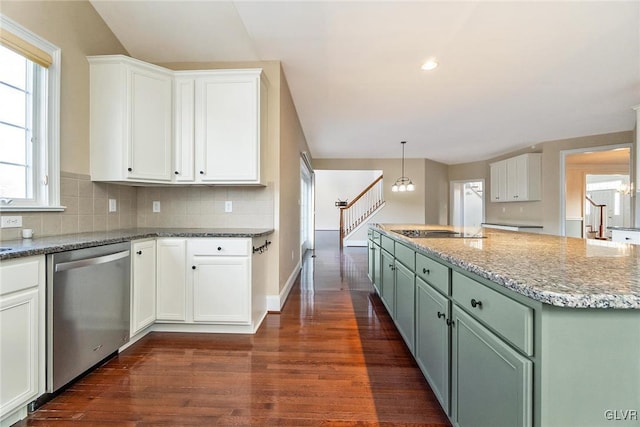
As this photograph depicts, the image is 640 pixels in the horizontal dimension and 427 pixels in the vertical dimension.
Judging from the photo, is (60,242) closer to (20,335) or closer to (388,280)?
(20,335)

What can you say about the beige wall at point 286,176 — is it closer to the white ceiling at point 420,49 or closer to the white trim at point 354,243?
the white ceiling at point 420,49

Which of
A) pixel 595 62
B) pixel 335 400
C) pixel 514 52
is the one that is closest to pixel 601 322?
pixel 335 400

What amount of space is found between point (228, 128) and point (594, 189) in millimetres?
12094

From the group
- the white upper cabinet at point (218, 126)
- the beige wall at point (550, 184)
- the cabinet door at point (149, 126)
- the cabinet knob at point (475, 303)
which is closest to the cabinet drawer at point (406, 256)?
the cabinet knob at point (475, 303)

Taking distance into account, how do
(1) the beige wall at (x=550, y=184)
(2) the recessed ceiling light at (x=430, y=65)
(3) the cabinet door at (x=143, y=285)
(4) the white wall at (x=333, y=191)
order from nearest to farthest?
(3) the cabinet door at (x=143, y=285) → (2) the recessed ceiling light at (x=430, y=65) → (1) the beige wall at (x=550, y=184) → (4) the white wall at (x=333, y=191)

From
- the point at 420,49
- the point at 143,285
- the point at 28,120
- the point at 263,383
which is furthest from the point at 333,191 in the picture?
the point at 263,383

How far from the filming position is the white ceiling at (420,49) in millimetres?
2277

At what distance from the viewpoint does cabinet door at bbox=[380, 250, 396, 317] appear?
8.12ft

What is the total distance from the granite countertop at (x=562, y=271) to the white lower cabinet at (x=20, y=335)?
6.83 feet

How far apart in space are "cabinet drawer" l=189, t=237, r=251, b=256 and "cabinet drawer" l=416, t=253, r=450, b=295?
1428 millimetres

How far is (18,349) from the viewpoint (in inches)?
55.9

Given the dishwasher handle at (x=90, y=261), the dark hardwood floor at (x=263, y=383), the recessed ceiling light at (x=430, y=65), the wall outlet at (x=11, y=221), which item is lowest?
the dark hardwood floor at (x=263, y=383)

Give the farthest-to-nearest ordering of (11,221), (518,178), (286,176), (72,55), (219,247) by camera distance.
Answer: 1. (518,178)
2. (286,176)
3. (219,247)
4. (72,55)
5. (11,221)

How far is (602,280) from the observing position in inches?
33.8
